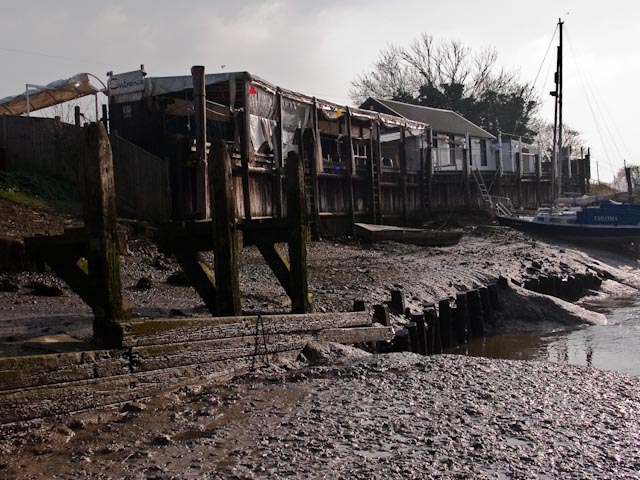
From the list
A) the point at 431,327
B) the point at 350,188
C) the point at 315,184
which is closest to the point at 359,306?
the point at 431,327

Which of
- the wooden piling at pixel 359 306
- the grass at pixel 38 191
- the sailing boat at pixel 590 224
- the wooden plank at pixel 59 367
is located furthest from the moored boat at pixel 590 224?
A: the wooden plank at pixel 59 367

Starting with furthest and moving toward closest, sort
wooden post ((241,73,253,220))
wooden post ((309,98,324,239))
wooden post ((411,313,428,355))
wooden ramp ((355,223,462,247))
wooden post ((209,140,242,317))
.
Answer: wooden ramp ((355,223,462,247)) < wooden post ((309,98,324,239)) < wooden post ((241,73,253,220)) < wooden post ((411,313,428,355)) < wooden post ((209,140,242,317))

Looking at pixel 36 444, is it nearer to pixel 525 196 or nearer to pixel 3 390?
pixel 3 390

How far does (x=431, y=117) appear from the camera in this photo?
44.6 m

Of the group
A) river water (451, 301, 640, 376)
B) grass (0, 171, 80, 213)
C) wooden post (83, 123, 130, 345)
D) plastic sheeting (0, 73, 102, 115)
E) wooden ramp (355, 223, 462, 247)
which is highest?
plastic sheeting (0, 73, 102, 115)

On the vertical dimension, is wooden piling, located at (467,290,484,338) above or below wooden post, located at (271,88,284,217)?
below

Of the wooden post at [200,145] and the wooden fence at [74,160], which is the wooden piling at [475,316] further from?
the wooden fence at [74,160]

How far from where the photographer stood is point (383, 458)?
5629mm

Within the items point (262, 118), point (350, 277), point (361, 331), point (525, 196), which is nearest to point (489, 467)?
point (361, 331)

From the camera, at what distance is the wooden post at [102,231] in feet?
21.1

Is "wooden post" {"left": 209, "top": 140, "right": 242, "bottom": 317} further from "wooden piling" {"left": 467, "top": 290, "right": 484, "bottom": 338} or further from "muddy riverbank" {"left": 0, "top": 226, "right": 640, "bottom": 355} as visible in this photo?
"wooden piling" {"left": 467, "top": 290, "right": 484, "bottom": 338}

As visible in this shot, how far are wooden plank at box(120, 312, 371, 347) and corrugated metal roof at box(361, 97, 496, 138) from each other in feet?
108

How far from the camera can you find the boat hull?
3177 centimetres

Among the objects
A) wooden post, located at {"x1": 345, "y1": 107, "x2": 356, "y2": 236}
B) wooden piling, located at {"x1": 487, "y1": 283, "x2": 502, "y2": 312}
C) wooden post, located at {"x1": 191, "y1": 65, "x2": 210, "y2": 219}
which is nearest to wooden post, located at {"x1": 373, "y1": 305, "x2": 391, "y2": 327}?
wooden piling, located at {"x1": 487, "y1": 283, "x2": 502, "y2": 312}
